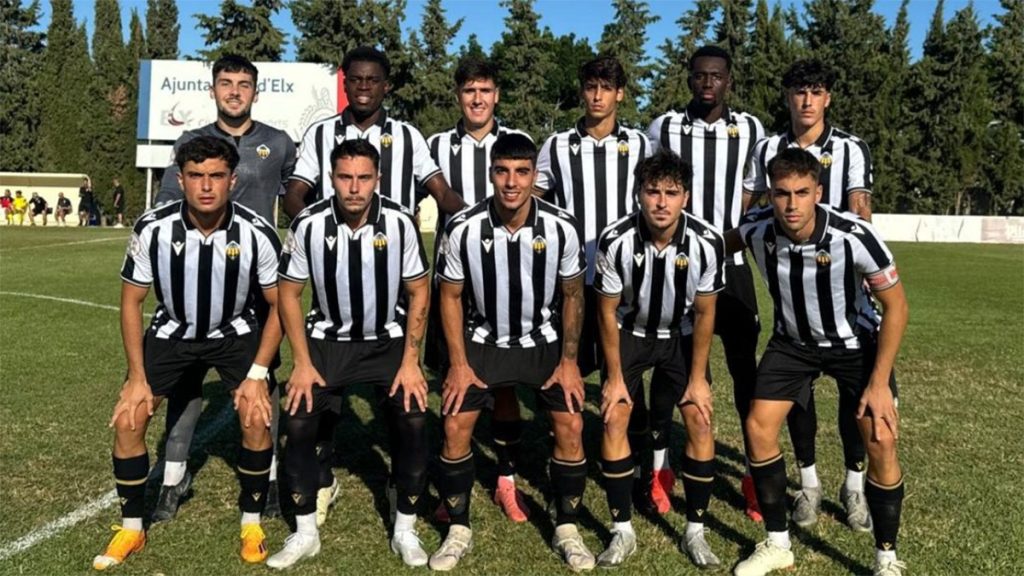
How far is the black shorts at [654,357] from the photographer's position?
3959 millimetres

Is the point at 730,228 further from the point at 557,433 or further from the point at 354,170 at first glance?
the point at 354,170

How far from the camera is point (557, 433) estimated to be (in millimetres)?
3814

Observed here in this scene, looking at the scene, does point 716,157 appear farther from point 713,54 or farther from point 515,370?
point 515,370

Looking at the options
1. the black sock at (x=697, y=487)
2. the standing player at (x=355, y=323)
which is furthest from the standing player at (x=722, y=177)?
the standing player at (x=355, y=323)

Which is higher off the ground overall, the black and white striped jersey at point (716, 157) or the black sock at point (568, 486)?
the black and white striped jersey at point (716, 157)

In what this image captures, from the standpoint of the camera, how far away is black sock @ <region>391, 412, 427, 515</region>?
3.79 metres

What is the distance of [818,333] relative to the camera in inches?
148

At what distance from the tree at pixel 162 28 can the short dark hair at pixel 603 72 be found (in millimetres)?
52773

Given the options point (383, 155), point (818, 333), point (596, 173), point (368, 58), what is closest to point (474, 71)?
point (368, 58)

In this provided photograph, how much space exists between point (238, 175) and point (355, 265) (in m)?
1.10

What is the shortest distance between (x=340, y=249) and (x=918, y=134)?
42.7m

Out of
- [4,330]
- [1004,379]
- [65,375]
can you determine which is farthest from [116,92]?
[1004,379]

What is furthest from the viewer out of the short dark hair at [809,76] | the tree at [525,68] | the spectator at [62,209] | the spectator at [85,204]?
the tree at [525,68]

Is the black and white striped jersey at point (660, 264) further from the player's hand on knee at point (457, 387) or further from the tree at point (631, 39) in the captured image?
the tree at point (631, 39)
